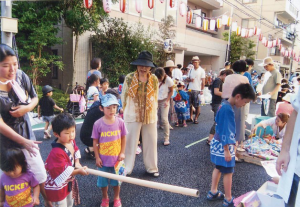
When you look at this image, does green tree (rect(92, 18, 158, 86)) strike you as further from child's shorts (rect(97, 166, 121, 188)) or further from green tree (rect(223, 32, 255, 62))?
green tree (rect(223, 32, 255, 62))

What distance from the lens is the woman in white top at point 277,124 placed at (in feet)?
14.4

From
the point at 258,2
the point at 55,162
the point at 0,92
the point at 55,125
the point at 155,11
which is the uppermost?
the point at 258,2

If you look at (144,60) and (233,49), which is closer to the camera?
(144,60)

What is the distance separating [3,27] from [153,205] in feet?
12.7

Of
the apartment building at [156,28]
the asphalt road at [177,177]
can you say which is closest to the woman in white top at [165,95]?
the asphalt road at [177,177]

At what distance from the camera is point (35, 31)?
29.4 ft

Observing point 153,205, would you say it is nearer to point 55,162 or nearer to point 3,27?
point 55,162

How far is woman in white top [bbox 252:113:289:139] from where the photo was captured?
→ 14.4ft

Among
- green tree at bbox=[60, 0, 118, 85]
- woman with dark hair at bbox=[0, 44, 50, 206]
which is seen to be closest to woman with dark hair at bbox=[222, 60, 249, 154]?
woman with dark hair at bbox=[0, 44, 50, 206]

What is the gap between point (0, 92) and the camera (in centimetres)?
192

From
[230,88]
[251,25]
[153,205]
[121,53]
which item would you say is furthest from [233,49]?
[153,205]

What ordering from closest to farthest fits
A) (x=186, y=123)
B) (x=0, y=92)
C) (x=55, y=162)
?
(x=0, y=92) → (x=55, y=162) → (x=186, y=123)

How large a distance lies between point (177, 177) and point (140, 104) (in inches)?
53.1

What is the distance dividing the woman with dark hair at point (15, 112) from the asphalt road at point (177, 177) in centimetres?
119
